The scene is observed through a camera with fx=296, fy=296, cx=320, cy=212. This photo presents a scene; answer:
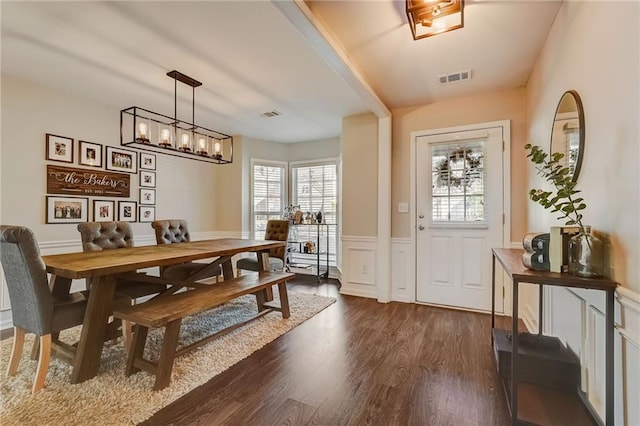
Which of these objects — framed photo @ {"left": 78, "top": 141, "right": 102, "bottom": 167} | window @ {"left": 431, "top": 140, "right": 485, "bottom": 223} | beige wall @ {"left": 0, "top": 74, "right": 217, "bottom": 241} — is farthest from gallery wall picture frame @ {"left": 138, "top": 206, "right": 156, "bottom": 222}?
window @ {"left": 431, "top": 140, "right": 485, "bottom": 223}

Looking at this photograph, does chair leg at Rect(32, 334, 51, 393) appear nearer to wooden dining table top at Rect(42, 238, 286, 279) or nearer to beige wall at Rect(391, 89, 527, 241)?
wooden dining table top at Rect(42, 238, 286, 279)

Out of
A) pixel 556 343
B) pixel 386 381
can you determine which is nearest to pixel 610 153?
pixel 556 343

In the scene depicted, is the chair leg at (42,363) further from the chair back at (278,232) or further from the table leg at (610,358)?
the table leg at (610,358)

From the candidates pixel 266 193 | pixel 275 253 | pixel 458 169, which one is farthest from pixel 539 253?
pixel 266 193

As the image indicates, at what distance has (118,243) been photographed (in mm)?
2977

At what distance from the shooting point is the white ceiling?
6.52 ft

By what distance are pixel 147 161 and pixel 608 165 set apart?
4661mm

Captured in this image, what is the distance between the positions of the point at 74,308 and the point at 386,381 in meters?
2.04

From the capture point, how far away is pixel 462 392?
1.77 meters

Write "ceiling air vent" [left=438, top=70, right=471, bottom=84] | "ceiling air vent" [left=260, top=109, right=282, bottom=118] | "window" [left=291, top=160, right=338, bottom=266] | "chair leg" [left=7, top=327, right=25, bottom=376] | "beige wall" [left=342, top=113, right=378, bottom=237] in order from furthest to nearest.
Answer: "window" [left=291, top=160, right=338, bottom=266] < "ceiling air vent" [left=260, top=109, right=282, bottom=118] < "beige wall" [left=342, top=113, right=378, bottom=237] < "ceiling air vent" [left=438, top=70, right=471, bottom=84] < "chair leg" [left=7, top=327, right=25, bottom=376]

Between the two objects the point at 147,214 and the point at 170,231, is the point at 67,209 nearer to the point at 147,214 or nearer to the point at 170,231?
the point at 147,214

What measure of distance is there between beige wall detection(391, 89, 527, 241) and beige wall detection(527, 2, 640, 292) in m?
1.27

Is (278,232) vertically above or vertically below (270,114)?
below

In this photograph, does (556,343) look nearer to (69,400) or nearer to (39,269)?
(69,400)
